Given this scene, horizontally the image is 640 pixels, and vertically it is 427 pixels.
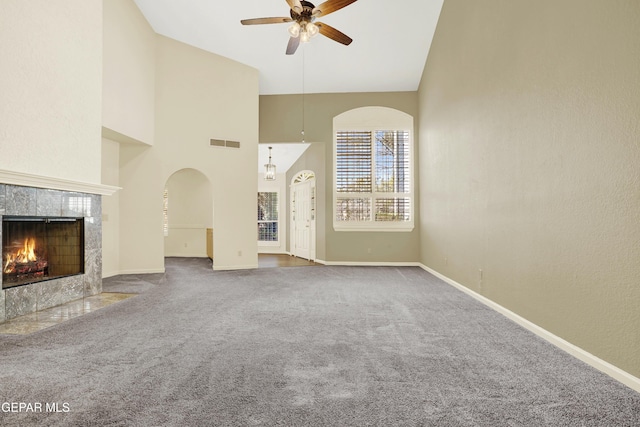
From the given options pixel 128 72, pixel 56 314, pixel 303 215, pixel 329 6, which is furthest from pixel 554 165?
pixel 303 215

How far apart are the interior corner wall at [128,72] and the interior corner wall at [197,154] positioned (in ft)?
0.84

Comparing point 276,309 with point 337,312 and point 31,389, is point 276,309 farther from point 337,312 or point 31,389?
point 31,389

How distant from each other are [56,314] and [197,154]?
148 inches

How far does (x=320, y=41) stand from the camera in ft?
21.2

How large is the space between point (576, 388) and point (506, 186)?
79.0 inches

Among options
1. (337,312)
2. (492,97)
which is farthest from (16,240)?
(492,97)

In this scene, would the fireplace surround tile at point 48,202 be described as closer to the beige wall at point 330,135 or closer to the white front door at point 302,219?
the beige wall at point 330,135

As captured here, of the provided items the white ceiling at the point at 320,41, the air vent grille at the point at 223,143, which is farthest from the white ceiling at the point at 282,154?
the air vent grille at the point at 223,143

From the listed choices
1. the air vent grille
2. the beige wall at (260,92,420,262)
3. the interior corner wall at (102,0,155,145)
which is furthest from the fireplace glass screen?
the beige wall at (260,92,420,262)

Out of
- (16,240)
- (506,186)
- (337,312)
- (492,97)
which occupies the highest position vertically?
(492,97)

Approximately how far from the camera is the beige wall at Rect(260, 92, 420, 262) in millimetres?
7547

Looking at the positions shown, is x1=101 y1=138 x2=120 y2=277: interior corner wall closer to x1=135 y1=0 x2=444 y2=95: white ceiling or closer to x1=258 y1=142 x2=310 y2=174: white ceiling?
x1=135 y1=0 x2=444 y2=95: white ceiling

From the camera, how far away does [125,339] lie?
2.81 meters

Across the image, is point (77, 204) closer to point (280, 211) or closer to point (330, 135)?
point (330, 135)
